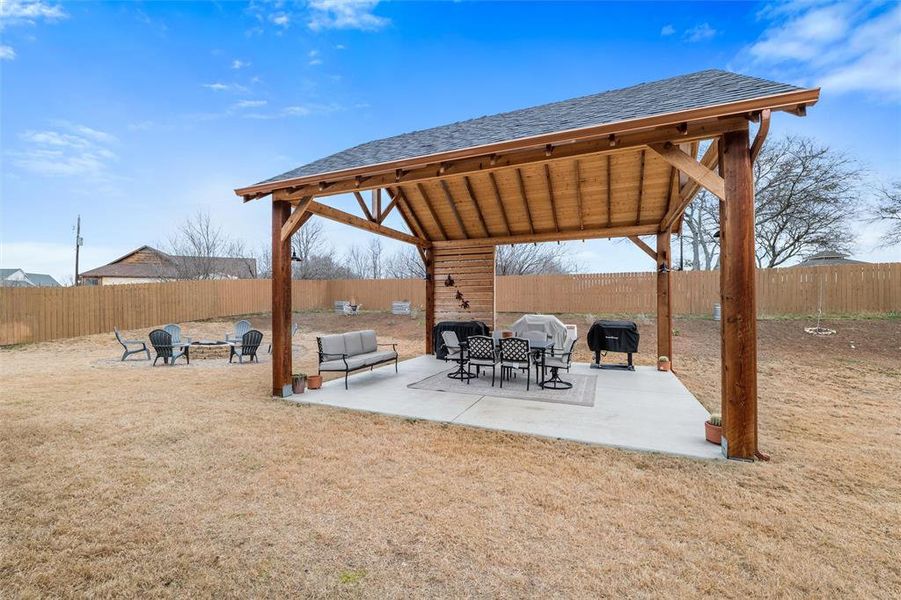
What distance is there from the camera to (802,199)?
1659cm

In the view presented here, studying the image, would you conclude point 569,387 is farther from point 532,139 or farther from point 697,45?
point 697,45

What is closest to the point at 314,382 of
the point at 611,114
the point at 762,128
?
the point at 611,114

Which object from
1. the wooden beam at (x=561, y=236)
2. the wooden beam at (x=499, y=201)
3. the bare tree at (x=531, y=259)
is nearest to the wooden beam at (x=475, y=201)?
the wooden beam at (x=561, y=236)

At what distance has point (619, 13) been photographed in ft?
28.8

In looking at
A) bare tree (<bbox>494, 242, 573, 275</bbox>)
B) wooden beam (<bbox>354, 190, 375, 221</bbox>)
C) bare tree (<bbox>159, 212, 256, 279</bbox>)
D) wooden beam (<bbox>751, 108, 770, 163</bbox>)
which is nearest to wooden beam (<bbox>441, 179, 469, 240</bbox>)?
wooden beam (<bbox>354, 190, 375, 221</bbox>)

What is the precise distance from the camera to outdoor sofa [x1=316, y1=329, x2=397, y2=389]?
6.25 metres

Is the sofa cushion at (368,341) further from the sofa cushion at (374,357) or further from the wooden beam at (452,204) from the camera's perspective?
the wooden beam at (452,204)

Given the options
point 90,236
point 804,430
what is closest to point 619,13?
point 804,430

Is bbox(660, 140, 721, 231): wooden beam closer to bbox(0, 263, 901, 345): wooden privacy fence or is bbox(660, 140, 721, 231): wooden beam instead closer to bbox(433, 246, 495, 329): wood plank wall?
bbox(433, 246, 495, 329): wood plank wall

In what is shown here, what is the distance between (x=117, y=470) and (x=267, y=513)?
5.70ft

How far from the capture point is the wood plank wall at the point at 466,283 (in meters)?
9.82

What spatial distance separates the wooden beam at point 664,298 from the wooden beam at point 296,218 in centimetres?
705

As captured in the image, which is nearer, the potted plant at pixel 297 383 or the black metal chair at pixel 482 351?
the potted plant at pixel 297 383

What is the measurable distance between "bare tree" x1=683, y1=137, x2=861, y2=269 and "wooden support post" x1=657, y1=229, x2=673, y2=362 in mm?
10513
